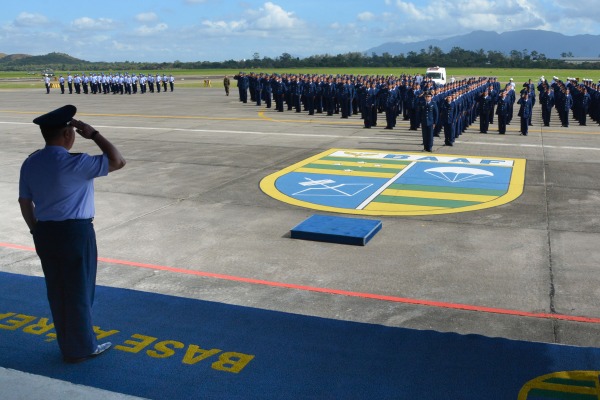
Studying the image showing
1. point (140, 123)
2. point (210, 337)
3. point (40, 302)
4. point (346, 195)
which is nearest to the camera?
point (210, 337)

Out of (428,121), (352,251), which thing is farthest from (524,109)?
(352,251)

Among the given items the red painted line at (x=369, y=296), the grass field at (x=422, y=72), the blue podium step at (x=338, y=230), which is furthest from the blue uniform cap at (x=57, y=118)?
the grass field at (x=422, y=72)

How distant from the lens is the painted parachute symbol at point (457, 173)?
12734mm

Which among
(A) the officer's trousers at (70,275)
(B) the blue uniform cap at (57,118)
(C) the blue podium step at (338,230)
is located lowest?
(C) the blue podium step at (338,230)

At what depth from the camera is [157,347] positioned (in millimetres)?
5055

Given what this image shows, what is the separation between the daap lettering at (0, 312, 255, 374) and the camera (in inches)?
189

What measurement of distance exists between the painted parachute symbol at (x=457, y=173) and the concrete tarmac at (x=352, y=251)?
1.08 m

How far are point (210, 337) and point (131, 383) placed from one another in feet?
3.05

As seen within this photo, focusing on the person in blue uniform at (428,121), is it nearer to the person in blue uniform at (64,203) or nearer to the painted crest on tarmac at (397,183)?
the painted crest on tarmac at (397,183)

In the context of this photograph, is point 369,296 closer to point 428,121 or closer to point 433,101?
point 428,121

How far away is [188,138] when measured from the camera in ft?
64.1

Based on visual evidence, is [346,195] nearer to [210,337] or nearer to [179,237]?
[179,237]

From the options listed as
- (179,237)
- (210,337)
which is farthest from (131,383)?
(179,237)

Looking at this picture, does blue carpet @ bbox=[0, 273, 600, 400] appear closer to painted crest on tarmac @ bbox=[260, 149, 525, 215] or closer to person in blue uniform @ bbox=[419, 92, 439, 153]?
painted crest on tarmac @ bbox=[260, 149, 525, 215]
